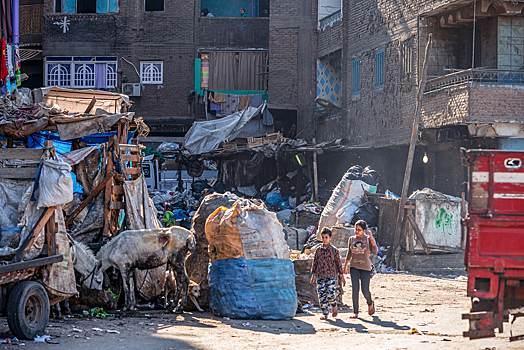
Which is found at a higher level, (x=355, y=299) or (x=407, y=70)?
(x=407, y=70)

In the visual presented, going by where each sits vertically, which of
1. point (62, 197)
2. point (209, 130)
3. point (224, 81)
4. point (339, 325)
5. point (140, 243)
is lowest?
point (339, 325)

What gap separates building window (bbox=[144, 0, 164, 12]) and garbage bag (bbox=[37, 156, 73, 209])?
25.3m

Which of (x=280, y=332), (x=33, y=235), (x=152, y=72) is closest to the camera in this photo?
(x=33, y=235)

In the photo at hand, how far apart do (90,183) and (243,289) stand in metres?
4.40

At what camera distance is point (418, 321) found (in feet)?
A: 31.0

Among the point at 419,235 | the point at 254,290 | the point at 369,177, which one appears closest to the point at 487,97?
the point at 369,177

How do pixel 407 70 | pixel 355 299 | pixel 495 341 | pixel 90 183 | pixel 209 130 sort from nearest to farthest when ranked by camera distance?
pixel 495 341 < pixel 355 299 < pixel 90 183 < pixel 407 70 < pixel 209 130

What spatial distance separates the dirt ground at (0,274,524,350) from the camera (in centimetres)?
756

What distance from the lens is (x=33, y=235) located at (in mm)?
Answer: 8047

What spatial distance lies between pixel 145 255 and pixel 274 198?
50.7ft

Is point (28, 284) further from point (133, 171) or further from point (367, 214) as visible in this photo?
point (367, 214)

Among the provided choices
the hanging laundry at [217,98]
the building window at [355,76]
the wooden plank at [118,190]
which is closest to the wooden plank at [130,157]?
the wooden plank at [118,190]

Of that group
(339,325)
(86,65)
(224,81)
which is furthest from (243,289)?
(86,65)

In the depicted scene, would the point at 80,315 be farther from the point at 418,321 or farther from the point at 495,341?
the point at 495,341
